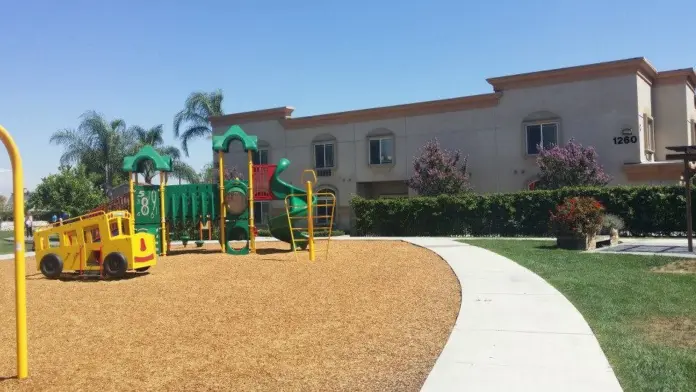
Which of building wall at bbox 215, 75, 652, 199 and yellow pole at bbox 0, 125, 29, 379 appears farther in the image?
building wall at bbox 215, 75, 652, 199

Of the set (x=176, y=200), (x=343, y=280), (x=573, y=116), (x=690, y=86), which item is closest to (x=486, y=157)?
(x=573, y=116)

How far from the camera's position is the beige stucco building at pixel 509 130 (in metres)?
27.4

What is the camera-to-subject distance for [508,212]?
24.1m

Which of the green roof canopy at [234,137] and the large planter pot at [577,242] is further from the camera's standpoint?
the green roof canopy at [234,137]

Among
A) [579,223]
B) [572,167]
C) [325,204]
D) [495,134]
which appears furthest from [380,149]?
[579,223]

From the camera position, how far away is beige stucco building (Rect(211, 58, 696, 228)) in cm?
2742

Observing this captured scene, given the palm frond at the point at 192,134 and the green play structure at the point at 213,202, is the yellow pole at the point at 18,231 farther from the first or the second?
the palm frond at the point at 192,134

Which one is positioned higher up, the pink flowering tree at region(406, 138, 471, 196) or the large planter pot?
the pink flowering tree at region(406, 138, 471, 196)

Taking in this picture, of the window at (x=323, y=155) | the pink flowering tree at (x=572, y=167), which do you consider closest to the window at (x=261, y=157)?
the window at (x=323, y=155)

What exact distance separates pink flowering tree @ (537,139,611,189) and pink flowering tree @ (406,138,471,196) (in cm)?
416

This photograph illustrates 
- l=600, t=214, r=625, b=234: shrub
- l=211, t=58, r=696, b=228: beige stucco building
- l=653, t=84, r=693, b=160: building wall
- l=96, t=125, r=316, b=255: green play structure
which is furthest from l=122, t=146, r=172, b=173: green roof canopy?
l=653, t=84, r=693, b=160: building wall

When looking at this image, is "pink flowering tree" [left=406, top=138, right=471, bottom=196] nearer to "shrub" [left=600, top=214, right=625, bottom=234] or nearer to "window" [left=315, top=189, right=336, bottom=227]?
"window" [left=315, top=189, right=336, bottom=227]

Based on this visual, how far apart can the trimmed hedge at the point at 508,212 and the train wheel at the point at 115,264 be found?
50.9ft

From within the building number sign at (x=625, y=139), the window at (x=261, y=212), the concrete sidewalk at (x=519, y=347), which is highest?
the building number sign at (x=625, y=139)
